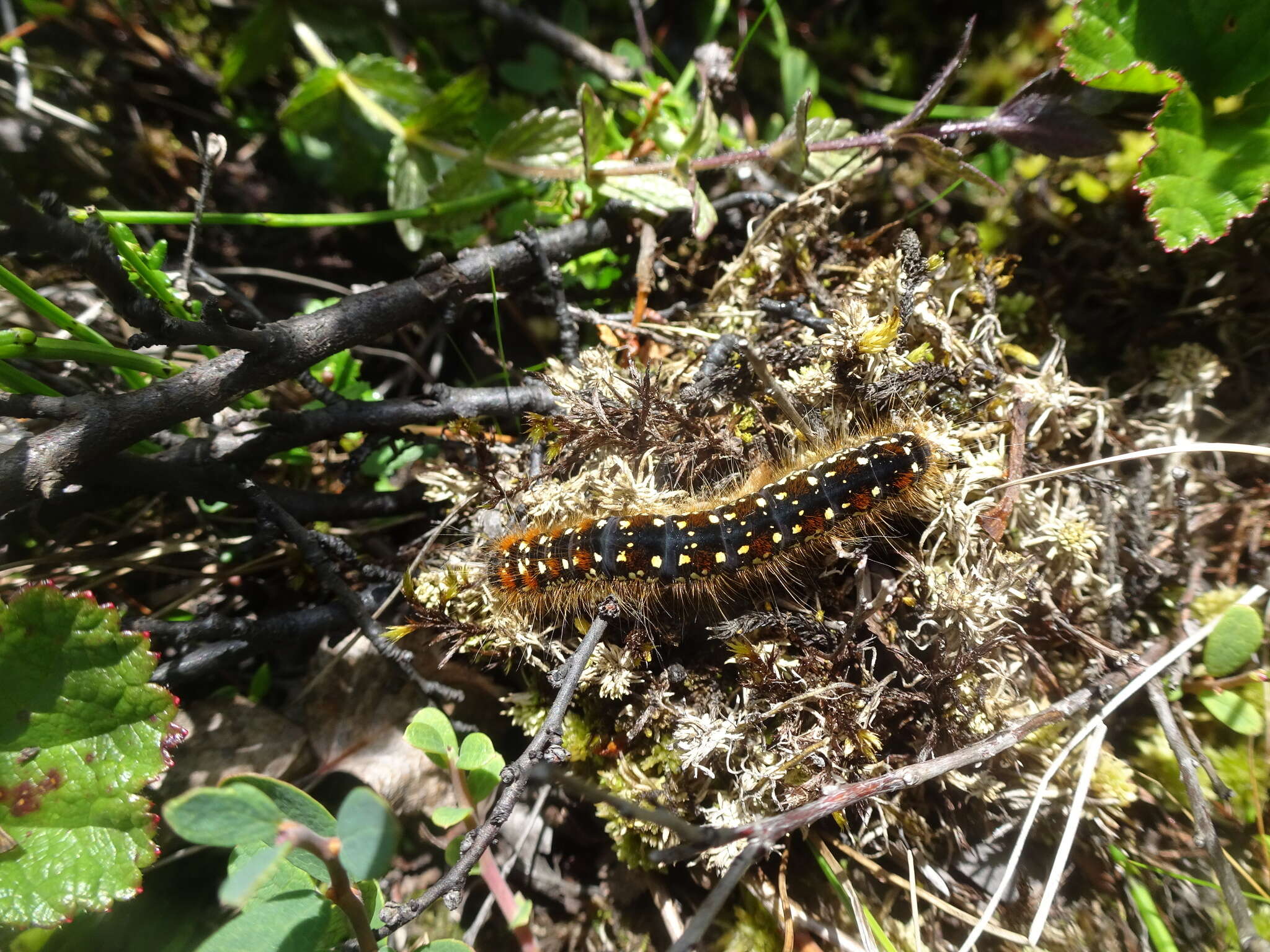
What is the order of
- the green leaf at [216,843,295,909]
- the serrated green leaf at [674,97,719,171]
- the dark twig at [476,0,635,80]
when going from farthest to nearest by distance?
the dark twig at [476,0,635,80] < the serrated green leaf at [674,97,719,171] < the green leaf at [216,843,295,909]

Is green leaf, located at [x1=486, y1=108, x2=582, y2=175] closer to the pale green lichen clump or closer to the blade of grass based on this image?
the pale green lichen clump

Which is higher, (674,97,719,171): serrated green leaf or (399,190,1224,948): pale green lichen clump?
(674,97,719,171): serrated green leaf

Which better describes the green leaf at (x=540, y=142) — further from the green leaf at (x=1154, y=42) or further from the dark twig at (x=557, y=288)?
the green leaf at (x=1154, y=42)

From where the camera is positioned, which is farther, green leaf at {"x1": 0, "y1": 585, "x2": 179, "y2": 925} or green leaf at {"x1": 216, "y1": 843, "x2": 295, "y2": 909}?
green leaf at {"x1": 0, "y1": 585, "x2": 179, "y2": 925}

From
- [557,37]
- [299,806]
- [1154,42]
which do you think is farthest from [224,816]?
[1154,42]

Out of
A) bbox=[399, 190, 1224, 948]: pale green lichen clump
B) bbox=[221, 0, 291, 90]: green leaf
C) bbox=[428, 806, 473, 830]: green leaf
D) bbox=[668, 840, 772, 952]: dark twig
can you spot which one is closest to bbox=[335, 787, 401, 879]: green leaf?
bbox=[428, 806, 473, 830]: green leaf

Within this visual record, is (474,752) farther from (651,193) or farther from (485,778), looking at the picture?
(651,193)

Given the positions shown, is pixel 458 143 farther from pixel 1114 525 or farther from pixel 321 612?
pixel 1114 525

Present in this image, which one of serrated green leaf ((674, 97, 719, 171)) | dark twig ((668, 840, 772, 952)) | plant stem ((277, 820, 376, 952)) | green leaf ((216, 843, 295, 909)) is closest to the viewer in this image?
green leaf ((216, 843, 295, 909))
